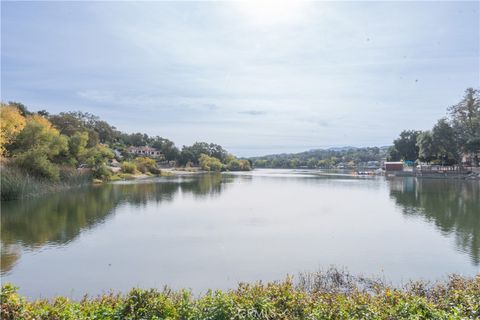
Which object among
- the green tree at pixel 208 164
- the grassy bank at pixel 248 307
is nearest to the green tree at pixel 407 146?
the green tree at pixel 208 164

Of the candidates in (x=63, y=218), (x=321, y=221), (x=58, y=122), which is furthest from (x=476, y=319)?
(x=58, y=122)

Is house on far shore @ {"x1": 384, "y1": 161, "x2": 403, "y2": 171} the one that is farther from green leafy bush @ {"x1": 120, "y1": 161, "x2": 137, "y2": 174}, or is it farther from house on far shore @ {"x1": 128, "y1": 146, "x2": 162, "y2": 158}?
house on far shore @ {"x1": 128, "y1": 146, "x2": 162, "y2": 158}

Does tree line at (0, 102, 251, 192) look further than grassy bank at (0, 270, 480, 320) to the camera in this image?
Yes

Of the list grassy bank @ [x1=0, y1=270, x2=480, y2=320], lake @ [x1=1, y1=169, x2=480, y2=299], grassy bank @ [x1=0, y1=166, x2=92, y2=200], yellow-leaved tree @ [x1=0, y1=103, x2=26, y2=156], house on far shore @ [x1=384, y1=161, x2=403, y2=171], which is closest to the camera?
grassy bank @ [x1=0, y1=270, x2=480, y2=320]

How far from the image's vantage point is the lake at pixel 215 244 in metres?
9.84

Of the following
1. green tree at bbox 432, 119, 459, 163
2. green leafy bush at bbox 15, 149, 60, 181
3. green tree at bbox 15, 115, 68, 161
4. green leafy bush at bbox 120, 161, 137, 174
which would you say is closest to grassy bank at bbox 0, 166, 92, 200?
green leafy bush at bbox 15, 149, 60, 181

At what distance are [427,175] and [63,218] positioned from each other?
63.3 meters

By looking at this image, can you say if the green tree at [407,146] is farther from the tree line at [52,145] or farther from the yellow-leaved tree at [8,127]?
the yellow-leaved tree at [8,127]

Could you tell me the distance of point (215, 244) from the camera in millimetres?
13711

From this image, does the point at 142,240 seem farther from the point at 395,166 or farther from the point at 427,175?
the point at 395,166

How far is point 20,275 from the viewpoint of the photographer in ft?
31.8

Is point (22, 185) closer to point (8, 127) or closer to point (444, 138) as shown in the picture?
point (8, 127)

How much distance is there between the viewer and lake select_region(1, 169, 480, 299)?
32.3ft

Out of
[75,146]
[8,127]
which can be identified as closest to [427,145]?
[75,146]
